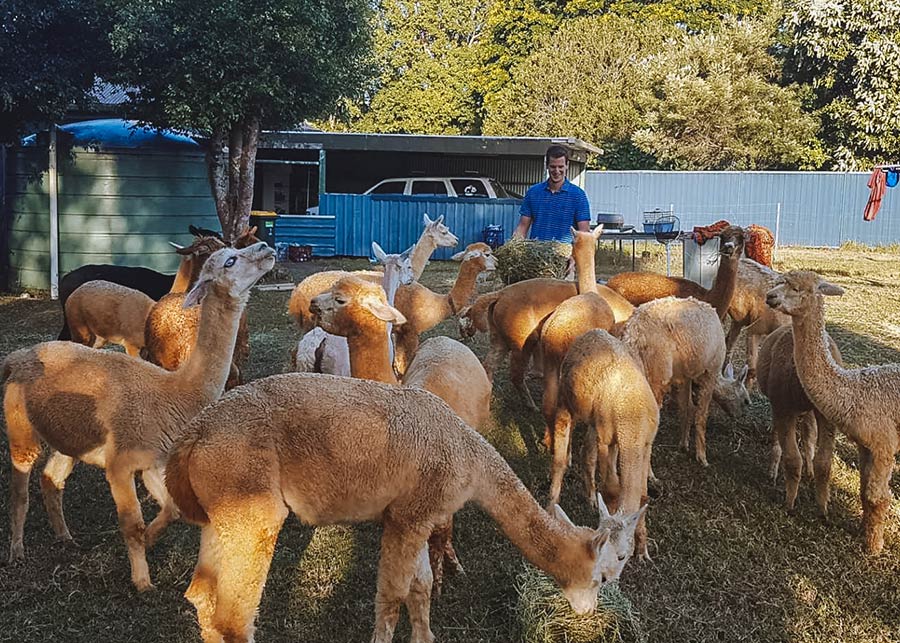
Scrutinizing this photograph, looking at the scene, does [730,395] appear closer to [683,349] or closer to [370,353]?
[683,349]

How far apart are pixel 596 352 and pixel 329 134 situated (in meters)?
17.4

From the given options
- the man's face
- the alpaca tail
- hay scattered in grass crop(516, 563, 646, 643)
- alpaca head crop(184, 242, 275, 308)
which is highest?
the man's face

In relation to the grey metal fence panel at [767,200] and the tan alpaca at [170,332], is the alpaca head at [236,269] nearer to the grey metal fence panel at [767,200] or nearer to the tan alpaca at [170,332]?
the tan alpaca at [170,332]

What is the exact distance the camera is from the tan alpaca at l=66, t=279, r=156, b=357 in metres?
7.30

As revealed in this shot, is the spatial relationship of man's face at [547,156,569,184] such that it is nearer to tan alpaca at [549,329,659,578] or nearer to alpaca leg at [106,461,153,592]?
tan alpaca at [549,329,659,578]

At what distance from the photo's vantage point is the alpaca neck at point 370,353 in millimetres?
4461

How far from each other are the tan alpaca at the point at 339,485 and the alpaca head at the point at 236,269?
3.58ft

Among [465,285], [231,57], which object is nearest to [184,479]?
[465,285]

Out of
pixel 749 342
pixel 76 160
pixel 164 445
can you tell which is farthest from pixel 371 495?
pixel 76 160

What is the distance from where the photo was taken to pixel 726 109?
31203 mm

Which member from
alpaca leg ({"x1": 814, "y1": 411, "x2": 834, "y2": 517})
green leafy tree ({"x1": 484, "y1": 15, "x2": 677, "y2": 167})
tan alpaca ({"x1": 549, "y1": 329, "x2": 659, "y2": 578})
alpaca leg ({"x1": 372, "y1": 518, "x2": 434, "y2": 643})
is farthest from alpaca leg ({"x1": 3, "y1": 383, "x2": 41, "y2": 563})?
green leafy tree ({"x1": 484, "y1": 15, "x2": 677, "y2": 167})

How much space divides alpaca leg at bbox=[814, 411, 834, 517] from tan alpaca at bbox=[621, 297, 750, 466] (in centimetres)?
105

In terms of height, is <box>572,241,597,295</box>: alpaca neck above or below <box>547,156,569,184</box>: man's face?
below

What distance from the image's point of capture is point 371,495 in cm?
324
